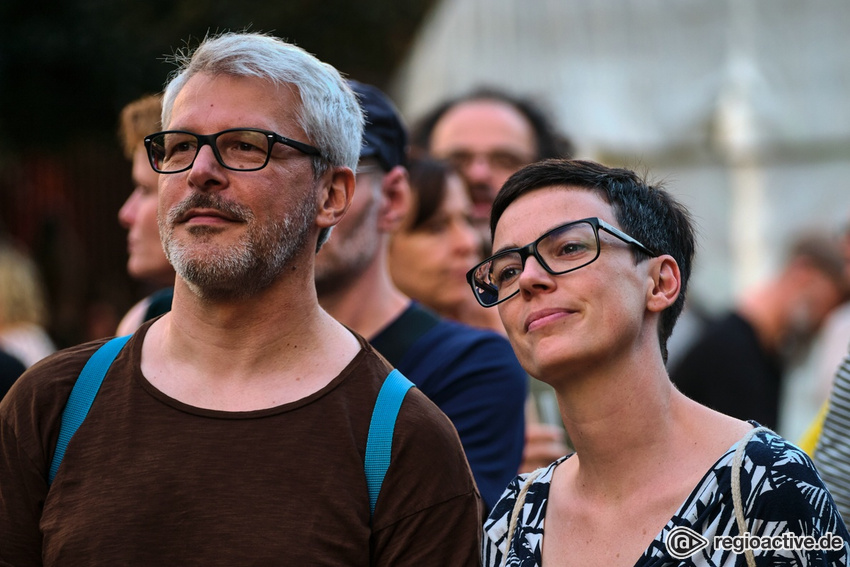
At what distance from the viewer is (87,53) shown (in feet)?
37.1

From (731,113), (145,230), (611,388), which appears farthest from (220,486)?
(731,113)

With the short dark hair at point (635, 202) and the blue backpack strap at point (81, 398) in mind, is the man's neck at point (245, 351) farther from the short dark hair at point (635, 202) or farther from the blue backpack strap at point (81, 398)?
the short dark hair at point (635, 202)

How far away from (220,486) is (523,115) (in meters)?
3.44

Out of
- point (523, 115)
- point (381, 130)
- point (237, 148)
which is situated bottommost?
point (237, 148)

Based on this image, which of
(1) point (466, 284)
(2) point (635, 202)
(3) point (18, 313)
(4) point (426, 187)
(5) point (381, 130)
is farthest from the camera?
(3) point (18, 313)

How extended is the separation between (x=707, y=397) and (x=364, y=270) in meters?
2.86

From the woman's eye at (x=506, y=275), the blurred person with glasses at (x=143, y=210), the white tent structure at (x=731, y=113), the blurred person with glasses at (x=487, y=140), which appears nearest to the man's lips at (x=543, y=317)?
the woman's eye at (x=506, y=275)

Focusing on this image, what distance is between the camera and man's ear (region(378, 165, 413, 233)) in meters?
3.70

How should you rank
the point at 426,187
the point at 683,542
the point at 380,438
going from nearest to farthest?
the point at 683,542 < the point at 380,438 < the point at 426,187

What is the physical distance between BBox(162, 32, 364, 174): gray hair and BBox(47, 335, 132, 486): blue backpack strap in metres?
0.60

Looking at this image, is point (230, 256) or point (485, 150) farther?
point (485, 150)

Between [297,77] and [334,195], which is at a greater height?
[297,77]

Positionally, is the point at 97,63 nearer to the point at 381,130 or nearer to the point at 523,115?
the point at 523,115

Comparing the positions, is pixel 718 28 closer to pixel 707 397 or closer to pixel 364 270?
pixel 707 397
